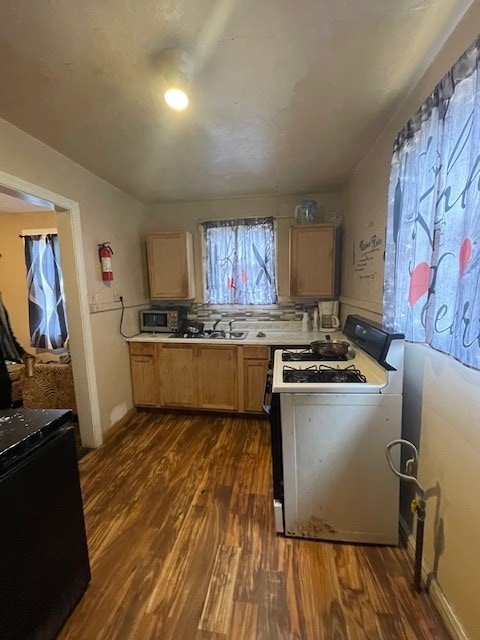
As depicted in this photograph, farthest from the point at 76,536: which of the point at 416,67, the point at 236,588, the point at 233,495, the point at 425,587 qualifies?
the point at 416,67

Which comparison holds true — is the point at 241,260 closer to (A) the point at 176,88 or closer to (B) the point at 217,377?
(B) the point at 217,377

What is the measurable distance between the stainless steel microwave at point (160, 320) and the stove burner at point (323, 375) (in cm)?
174

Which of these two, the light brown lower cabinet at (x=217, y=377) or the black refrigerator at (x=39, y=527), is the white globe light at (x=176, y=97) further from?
the light brown lower cabinet at (x=217, y=377)

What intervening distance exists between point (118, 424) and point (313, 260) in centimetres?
261

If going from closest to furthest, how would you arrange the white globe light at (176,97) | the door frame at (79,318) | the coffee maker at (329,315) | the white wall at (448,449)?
the white wall at (448,449), the white globe light at (176,97), the door frame at (79,318), the coffee maker at (329,315)

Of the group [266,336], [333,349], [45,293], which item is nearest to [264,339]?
[266,336]

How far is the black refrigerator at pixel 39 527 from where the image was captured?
90 centimetres

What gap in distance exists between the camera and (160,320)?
10.3 ft

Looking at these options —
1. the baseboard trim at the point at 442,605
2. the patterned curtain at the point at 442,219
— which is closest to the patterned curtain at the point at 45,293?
the patterned curtain at the point at 442,219

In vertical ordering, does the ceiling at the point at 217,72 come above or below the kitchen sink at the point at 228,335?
above

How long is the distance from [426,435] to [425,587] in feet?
2.19

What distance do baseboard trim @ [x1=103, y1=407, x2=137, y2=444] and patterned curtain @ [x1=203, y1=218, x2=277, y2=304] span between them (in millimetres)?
1612

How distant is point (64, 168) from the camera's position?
212 centimetres

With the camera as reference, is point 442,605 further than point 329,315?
No
